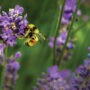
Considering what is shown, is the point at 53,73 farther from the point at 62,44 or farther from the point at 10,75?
the point at 62,44

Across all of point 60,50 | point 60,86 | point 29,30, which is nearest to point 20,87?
point 60,50

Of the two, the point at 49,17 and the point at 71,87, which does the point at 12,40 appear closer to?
the point at 71,87

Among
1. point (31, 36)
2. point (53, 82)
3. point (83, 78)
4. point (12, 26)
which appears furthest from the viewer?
point (53, 82)

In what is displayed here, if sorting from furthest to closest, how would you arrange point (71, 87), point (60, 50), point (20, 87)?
point (20, 87)
point (60, 50)
point (71, 87)

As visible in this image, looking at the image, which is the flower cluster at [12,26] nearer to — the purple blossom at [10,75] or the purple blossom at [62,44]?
the purple blossom at [10,75]

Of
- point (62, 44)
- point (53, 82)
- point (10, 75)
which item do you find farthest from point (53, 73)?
point (62, 44)

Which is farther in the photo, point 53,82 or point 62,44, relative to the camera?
point 62,44
